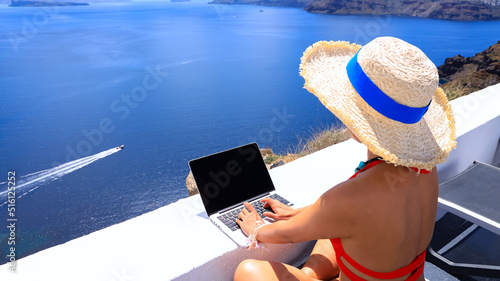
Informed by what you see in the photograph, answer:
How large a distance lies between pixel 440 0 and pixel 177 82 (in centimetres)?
4497

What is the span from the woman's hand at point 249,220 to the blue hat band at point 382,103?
2.12 ft

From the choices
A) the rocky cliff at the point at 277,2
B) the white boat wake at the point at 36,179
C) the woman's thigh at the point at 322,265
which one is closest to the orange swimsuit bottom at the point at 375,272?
the woman's thigh at the point at 322,265

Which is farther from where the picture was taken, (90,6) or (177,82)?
(90,6)

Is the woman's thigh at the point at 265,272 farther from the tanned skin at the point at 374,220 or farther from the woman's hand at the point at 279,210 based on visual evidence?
the woman's hand at the point at 279,210

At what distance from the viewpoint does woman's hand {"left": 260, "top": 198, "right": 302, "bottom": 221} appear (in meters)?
1.47

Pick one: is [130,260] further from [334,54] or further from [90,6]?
[90,6]

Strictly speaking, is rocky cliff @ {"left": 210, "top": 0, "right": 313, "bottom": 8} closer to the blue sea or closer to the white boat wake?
the blue sea

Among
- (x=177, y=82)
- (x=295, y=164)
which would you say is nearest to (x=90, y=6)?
(x=177, y=82)

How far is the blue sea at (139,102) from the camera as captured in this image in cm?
3269

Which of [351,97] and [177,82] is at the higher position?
[351,97]

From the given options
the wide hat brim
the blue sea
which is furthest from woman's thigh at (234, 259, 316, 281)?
the blue sea

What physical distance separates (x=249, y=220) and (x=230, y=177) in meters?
0.25

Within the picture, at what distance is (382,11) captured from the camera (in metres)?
65.1

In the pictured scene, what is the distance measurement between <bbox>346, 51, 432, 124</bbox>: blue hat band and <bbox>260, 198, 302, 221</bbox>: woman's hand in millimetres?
563
